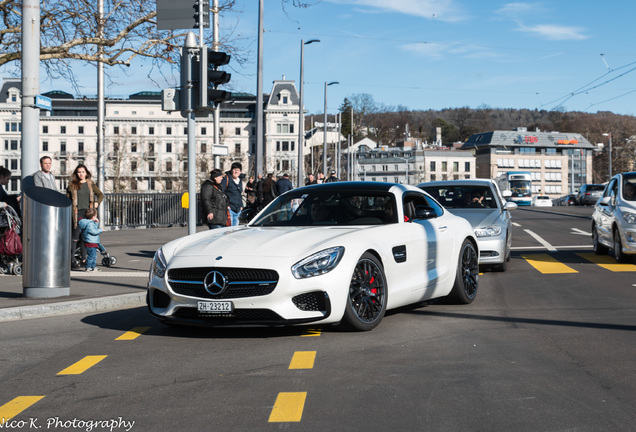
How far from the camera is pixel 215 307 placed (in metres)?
7.17

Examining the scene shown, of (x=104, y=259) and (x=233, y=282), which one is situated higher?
(x=233, y=282)

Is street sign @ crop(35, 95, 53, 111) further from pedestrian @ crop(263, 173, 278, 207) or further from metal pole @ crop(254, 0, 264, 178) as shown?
metal pole @ crop(254, 0, 264, 178)

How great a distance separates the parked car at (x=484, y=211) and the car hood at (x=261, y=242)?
5620 millimetres

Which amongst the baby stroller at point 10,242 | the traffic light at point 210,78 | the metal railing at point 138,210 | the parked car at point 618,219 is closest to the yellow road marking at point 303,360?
the traffic light at point 210,78

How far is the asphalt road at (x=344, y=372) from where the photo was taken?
471 centimetres

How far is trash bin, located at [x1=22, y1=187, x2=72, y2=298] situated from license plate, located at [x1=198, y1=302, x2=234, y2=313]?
351cm

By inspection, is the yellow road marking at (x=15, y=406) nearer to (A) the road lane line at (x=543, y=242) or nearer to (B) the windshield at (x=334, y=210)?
(B) the windshield at (x=334, y=210)

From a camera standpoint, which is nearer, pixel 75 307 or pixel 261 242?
pixel 261 242

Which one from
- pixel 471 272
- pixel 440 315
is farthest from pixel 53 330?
pixel 471 272

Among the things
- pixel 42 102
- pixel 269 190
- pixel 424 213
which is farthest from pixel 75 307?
pixel 269 190

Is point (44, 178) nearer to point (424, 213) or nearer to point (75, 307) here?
point (75, 307)

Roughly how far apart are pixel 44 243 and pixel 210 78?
11.8 feet

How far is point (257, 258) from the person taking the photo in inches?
285

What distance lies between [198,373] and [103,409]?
108 cm
